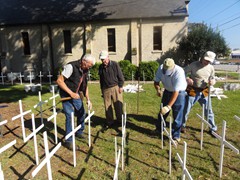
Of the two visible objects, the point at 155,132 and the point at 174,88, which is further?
the point at 155,132

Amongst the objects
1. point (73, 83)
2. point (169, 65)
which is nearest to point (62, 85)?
point (73, 83)

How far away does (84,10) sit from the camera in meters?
19.1

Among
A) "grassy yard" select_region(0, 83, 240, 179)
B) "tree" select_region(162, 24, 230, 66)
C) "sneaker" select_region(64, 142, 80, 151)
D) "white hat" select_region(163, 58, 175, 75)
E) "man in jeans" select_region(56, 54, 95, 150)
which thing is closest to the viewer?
"grassy yard" select_region(0, 83, 240, 179)

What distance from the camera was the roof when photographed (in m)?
17.5

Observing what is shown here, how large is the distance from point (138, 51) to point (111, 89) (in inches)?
513

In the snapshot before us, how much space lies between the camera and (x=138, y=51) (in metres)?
18.1

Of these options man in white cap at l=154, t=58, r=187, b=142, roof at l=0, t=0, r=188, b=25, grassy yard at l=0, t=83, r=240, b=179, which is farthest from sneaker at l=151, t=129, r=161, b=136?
roof at l=0, t=0, r=188, b=25

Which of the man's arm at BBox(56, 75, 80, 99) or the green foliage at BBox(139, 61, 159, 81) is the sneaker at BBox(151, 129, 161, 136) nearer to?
the man's arm at BBox(56, 75, 80, 99)

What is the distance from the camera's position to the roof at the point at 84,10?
57.5 feet

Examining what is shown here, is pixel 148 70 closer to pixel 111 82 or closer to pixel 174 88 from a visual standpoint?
pixel 111 82

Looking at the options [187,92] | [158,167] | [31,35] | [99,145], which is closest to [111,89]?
[99,145]

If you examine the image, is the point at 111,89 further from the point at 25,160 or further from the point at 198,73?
the point at 25,160

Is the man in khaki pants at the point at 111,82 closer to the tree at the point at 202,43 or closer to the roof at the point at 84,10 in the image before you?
the tree at the point at 202,43

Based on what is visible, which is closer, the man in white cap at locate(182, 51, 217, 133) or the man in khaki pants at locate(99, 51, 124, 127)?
the man in white cap at locate(182, 51, 217, 133)
